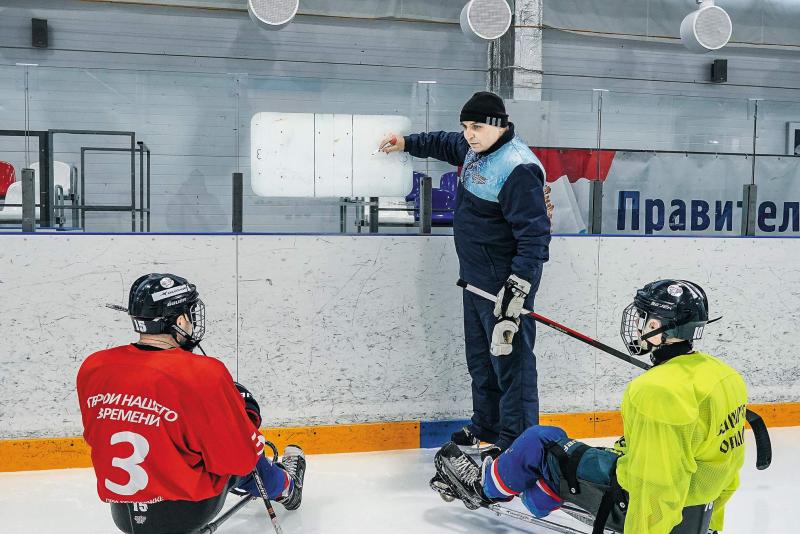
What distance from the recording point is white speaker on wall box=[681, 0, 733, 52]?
257 inches

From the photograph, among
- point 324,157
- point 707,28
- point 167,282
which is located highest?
point 707,28

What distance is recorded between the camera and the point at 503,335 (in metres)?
2.95

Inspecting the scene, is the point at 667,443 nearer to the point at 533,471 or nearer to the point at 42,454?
the point at 533,471

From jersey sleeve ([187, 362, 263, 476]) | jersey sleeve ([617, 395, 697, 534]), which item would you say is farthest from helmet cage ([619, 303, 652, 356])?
jersey sleeve ([187, 362, 263, 476])

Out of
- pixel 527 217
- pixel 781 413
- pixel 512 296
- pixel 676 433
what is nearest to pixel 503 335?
pixel 512 296

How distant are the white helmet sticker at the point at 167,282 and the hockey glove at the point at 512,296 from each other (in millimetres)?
1277

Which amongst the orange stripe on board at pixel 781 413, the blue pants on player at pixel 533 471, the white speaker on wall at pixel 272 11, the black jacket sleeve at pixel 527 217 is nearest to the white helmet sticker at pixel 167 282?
the blue pants on player at pixel 533 471

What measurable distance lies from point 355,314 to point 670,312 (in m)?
1.97

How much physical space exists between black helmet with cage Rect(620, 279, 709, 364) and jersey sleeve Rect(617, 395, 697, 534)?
0.22 m

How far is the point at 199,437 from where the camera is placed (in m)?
2.00

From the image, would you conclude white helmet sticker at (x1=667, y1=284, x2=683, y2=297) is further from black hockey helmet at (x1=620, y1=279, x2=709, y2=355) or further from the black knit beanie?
the black knit beanie

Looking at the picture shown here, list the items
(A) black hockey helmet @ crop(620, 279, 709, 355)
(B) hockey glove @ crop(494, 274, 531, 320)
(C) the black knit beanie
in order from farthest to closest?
(C) the black knit beanie
(B) hockey glove @ crop(494, 274, 531, 320)
(A) black hockey helmet @ crop(620, 279, 709, 355)

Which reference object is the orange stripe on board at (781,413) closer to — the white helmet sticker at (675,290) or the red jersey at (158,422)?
the white helmet sticker at (675,290)

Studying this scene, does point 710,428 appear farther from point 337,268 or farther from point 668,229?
point 668,229
